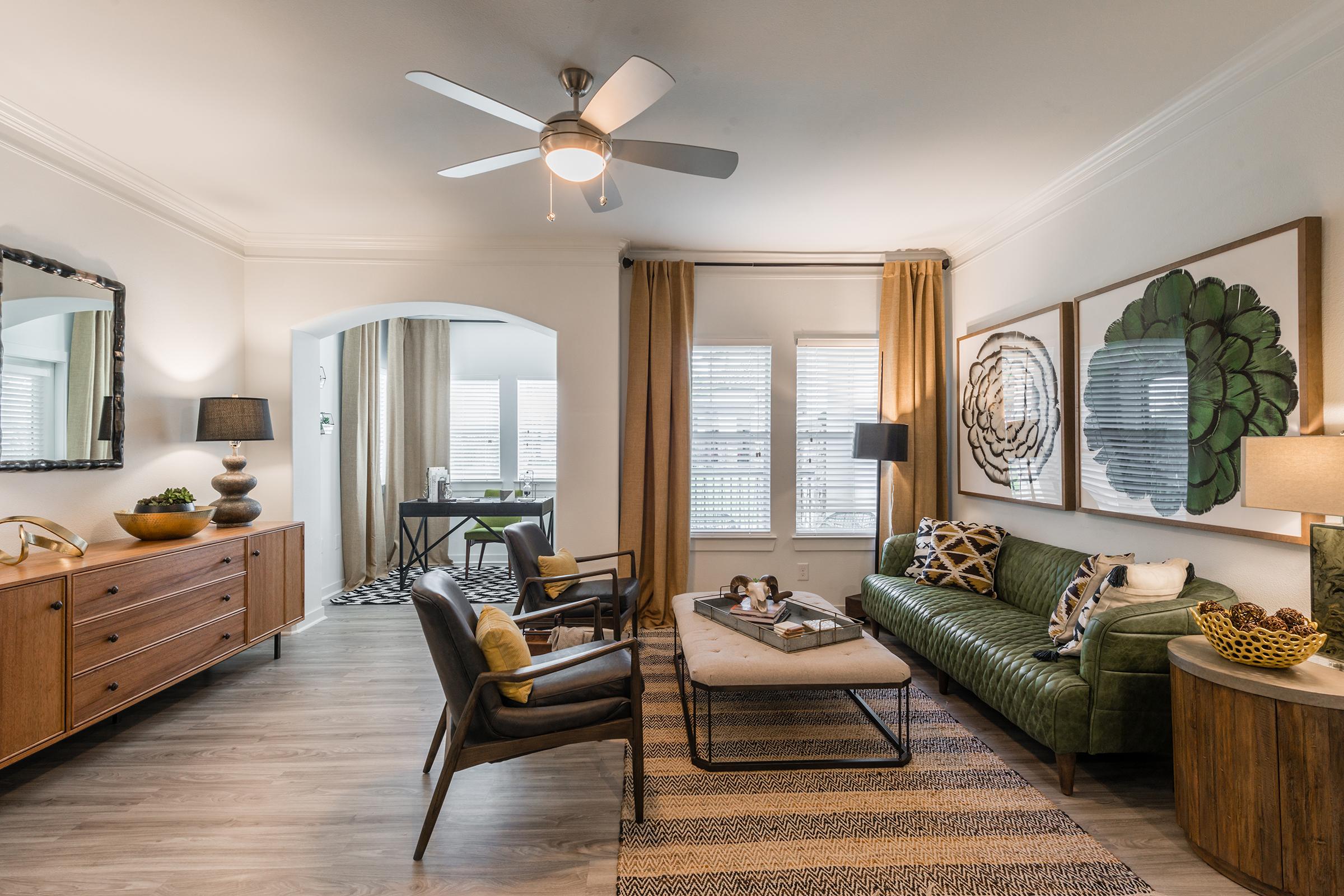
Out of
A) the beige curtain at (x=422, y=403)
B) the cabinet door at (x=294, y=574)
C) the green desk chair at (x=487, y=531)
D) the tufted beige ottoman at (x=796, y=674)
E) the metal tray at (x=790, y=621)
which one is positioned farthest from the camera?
the beige curtain at (x=422, y=403)

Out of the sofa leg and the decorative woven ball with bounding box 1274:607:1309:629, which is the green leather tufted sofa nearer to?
the sofa leg

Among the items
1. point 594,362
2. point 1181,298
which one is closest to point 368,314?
point 594,362

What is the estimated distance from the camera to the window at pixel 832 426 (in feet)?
15.7

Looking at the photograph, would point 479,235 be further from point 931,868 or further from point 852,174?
point 931,868

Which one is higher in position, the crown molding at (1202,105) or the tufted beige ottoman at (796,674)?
the crown molding at (1202,105)

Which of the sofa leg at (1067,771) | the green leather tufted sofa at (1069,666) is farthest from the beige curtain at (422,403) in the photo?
the sofa leg at (1067,771)

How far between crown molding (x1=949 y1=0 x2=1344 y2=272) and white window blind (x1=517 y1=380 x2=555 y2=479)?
4.67 meters

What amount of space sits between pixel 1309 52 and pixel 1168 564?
6.23 ft

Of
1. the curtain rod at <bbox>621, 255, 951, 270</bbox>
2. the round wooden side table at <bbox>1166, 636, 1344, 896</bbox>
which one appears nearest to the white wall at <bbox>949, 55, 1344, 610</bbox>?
the round wooden side table at <bbox>1166, 636, 1344, 896</bbox>

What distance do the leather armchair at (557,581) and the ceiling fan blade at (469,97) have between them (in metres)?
2.16

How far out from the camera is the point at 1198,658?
1941mm

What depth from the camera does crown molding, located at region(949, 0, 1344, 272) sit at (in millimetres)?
2139

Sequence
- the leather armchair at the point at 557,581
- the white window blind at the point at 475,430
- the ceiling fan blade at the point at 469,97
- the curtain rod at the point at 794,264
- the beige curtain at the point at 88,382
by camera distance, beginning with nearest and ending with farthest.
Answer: the ceiling fan blade at the point at 469,97, the beige curtain at the point at 88,382, the leather armchair at the point at 557,581, the curtain rod at the point at 794,264, the white window blind at the point at 475,430

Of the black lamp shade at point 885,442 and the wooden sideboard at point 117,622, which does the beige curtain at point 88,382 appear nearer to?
the wooden sideboard at point 117,622
